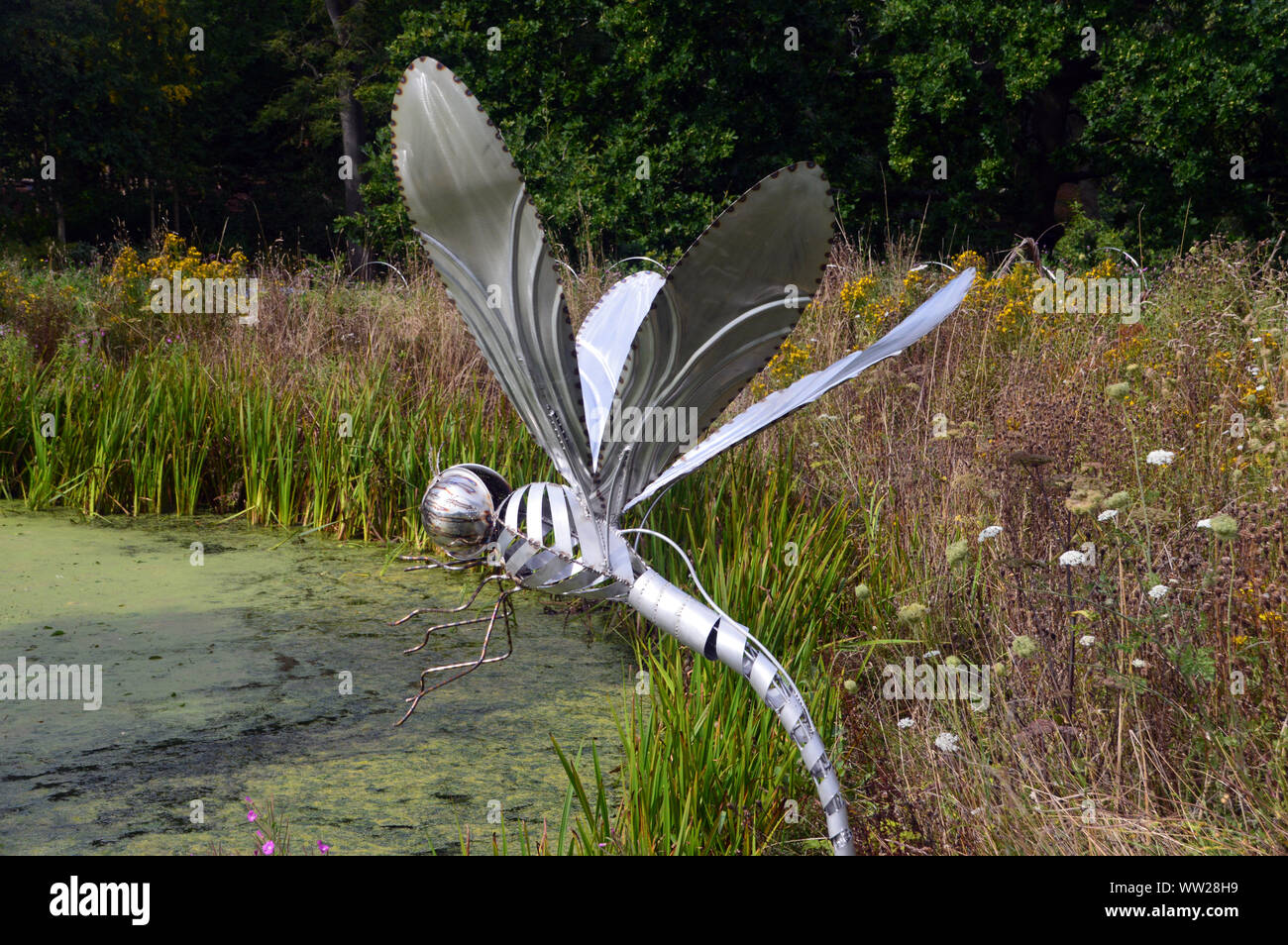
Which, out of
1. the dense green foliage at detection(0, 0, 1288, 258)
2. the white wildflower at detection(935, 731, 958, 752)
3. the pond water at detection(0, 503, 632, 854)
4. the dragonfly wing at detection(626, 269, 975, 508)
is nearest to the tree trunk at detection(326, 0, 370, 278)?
the dense green foliage at detection(0, 0, 1288, 258)

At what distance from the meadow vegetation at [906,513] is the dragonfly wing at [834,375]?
86 cm

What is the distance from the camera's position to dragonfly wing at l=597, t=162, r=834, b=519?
1.32 metres

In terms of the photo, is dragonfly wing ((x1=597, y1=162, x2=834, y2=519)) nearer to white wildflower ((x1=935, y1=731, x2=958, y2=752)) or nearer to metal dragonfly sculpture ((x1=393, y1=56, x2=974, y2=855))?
metal dragonfly sculpture ((x1=393, y1=56, x2=974, y2=855))

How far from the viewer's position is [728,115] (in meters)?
14.2

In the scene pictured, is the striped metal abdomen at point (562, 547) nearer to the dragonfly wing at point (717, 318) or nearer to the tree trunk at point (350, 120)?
the dragonfly wing at point (717, 318)

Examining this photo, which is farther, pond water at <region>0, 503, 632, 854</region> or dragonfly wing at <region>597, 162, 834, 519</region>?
pond water at <region>0, 503, 632, 854</region>

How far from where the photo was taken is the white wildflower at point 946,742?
2197mm

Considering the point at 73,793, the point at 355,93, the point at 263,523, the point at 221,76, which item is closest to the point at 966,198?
the point at 355,93

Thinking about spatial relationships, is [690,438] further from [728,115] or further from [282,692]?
[728,115]

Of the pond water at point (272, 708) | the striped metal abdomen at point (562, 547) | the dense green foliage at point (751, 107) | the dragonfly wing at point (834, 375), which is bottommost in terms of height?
the pond water at point (272, 708)

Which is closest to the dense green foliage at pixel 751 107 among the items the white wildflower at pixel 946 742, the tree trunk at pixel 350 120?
the tree trunk at pixel 350 120

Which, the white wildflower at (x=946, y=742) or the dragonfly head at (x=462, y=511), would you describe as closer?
the dragonfly head at (x=462, y=511)

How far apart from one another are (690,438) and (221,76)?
2221 cm

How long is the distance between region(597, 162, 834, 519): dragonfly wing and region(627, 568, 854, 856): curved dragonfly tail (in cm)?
22
